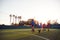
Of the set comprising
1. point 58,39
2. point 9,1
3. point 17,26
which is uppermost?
point 9,1

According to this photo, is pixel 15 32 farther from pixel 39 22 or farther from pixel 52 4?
pixel 52 4

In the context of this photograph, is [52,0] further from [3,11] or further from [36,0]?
[3,11]

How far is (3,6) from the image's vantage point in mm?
3400

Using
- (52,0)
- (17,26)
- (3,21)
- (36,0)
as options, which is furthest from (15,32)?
(52,0)

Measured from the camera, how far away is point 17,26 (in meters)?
3.42

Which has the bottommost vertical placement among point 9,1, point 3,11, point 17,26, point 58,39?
point 58,39

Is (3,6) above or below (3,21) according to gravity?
above

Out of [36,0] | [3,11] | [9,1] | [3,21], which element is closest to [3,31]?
[3,21]

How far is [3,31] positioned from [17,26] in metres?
0.34

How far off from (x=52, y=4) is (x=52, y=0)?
9cm

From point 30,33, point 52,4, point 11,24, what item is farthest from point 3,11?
point 52,4

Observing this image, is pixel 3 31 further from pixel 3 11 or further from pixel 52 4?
pixel 52 4

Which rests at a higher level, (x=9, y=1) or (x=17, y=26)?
(x=9, y=1)

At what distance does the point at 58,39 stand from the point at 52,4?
0.80 meters
